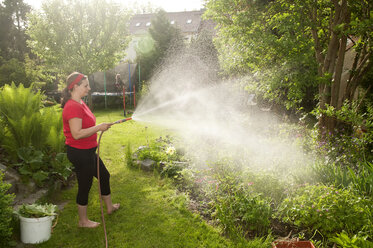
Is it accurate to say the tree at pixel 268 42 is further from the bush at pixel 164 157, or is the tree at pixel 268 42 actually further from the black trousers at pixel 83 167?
the black trousers at pixel 83 167

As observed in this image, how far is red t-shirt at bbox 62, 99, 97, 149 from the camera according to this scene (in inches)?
123

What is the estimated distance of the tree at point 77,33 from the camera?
52.0 ft

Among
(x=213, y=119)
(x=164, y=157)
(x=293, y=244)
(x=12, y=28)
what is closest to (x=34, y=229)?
(x=164, y=157)

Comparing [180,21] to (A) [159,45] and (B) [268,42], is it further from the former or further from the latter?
(B) [268,42]

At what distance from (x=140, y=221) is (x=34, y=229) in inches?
54.2

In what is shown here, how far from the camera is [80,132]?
3125 mm

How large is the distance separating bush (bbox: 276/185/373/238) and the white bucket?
3.03 metres

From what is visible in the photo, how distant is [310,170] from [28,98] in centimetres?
496

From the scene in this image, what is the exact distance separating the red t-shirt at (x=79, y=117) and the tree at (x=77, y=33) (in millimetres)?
14466

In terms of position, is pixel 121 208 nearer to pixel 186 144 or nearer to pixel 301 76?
pixel 186 144

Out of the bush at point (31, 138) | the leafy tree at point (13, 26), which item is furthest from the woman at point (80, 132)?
the leafy tree at point (13, 26)

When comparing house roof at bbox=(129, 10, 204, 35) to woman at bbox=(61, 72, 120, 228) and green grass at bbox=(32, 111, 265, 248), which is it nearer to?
green grass at bbox=(32, 111, 265, 248)

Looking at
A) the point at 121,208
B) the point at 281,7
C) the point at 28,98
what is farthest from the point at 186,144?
the point at 281,7

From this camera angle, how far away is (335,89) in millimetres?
5461
